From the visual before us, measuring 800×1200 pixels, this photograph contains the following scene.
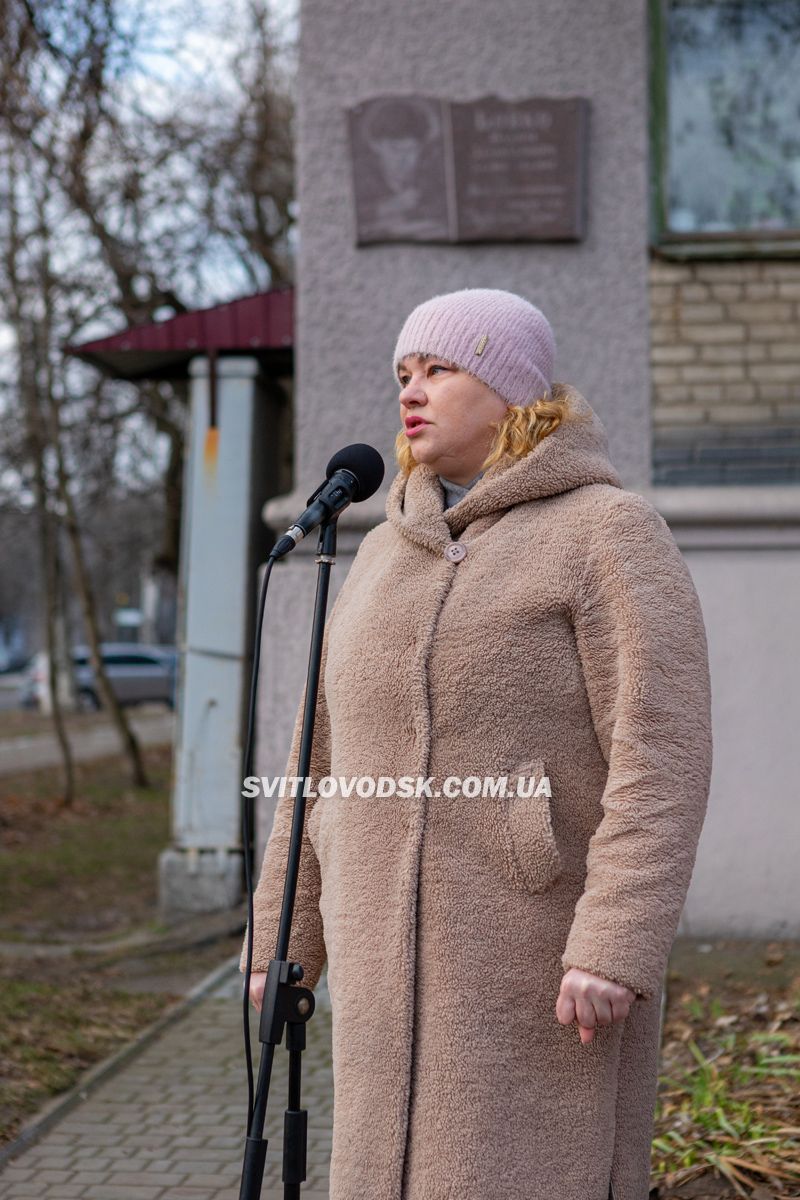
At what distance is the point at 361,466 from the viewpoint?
2.60m

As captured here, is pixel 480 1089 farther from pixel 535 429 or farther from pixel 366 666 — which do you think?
pixel 535 429

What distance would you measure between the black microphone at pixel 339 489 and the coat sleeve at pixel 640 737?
0.45 metres

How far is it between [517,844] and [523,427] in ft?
2.28

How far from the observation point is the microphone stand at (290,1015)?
2303mm

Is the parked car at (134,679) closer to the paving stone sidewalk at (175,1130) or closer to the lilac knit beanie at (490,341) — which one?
the paving stone sidewalk at (175,1130)

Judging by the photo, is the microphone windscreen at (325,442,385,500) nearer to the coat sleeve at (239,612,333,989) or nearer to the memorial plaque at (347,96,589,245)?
the coat sleeve at (239,612,333,989)

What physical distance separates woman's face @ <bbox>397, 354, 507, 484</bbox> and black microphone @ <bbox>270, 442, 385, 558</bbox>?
96 mm

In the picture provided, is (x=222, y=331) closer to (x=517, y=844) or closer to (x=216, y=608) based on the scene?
(x=216, y=608)

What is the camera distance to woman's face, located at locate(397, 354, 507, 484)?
2521 millimetres

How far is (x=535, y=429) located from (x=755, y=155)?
516 centimetres

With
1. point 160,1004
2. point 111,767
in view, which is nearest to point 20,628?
point 111,767

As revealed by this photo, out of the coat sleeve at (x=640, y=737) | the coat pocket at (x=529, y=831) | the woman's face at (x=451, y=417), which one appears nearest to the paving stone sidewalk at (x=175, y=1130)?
the coat pocket at (x=529, y=831)

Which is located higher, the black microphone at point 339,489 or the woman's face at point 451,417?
the woman's face at point 451,417
